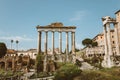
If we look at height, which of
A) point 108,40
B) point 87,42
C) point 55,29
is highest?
point 55,29

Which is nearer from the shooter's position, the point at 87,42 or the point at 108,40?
the point at 108,40

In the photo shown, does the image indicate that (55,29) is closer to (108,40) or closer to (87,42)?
(108,40)

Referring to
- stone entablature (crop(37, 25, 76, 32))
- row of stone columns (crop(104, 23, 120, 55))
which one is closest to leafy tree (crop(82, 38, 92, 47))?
stone entablature (crop(37, 25, 76, 32))

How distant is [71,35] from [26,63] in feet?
59.4

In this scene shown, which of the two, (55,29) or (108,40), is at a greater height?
(55,29)

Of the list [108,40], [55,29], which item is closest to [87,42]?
[55,29]

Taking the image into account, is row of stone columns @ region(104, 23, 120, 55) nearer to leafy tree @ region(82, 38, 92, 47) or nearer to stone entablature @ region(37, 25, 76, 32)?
stone entablature @ region(37, 25, 76, 32)

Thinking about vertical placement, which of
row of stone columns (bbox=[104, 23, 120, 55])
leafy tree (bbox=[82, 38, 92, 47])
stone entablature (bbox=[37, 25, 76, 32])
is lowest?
row of stone columns (bbox=[104, 23, 120, 55])

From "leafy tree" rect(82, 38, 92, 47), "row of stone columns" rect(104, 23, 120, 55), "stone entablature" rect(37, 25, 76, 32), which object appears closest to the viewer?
"row of stone columns" rect(104, 23, 120, 55)

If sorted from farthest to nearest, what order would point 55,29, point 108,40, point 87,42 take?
point 87,42, point 55,29, point 108,40

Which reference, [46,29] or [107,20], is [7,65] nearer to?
[46,29]

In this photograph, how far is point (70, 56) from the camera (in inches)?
2405

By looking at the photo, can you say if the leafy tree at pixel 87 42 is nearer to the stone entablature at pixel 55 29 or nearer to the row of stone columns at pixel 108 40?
the stone entablature at pixel 55 29

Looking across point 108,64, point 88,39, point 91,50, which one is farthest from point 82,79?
point 88,39
